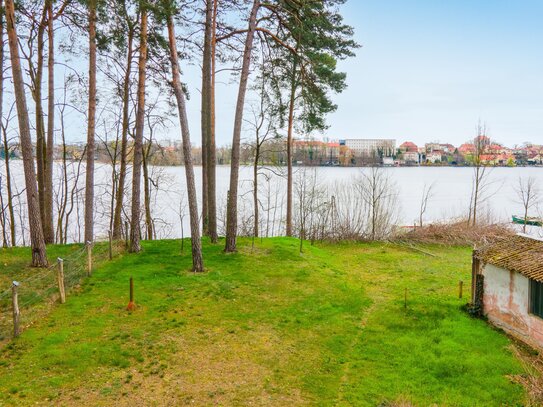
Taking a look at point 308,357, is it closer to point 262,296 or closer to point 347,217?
point 262,296

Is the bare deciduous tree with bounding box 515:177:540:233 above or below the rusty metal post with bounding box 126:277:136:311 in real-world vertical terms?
above

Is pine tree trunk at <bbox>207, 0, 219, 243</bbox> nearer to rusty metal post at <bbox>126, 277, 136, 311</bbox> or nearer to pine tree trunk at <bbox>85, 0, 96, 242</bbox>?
pine tree trunk at <bbox>85, 0, 96, 242</bbox>

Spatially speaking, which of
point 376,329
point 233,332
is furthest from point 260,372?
point 376,329

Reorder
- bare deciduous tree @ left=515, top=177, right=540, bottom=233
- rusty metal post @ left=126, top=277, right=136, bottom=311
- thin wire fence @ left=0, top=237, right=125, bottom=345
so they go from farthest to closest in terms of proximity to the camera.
A: bare deciduous tree @ left=515, top=177, right=540, bottom=233
rusty metal post @ left=126, top=277, right=136, bottom=311
thin wire fence @ left=0, top=237, right=125, bottom=345

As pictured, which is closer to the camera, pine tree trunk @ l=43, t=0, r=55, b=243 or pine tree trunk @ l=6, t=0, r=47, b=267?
pine tree trunk @ l=6, t=0, r=47, b=267

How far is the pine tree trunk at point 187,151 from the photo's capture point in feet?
31.5

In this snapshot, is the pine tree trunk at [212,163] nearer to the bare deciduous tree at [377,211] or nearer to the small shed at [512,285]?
the small shed at [512,285]

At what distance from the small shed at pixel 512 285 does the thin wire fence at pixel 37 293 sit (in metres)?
9.72

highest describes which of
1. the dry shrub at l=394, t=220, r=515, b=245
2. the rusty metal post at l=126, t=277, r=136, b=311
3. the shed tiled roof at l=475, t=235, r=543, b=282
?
the shed tiled roof at l=475, t=235, r=543, b=282

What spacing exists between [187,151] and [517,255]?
8.39 metres

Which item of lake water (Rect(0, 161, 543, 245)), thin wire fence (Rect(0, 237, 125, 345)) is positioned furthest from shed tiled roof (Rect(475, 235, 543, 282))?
lake water (Rect(0, 161, 543, 245))

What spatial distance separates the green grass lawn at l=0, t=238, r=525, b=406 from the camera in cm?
545

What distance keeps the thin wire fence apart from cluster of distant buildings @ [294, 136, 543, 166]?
12.1m

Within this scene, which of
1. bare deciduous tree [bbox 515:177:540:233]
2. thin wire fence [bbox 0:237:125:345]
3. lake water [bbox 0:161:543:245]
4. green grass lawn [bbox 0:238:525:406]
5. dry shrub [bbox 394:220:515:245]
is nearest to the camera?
green grass lawn [bbox 0:238:525:406]
